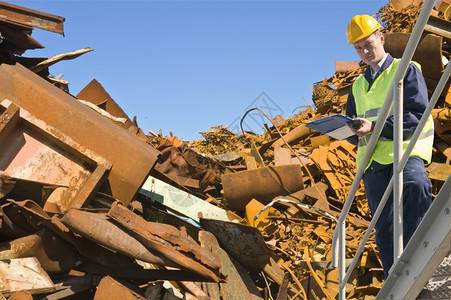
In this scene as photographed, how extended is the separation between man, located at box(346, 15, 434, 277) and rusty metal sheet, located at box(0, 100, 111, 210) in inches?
105

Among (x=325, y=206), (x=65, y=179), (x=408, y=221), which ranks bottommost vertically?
(x=65, y=179)

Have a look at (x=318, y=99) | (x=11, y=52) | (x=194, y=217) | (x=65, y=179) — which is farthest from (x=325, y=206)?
(x=318, y=99)

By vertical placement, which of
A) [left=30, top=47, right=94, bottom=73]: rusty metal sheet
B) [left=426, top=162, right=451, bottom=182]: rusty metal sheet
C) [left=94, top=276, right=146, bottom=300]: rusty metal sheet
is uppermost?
[left=426, top=162, right=451, bottom=182]: rusty metal sheet

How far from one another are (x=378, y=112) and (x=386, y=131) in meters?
0.26

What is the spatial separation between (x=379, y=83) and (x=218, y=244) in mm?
2722

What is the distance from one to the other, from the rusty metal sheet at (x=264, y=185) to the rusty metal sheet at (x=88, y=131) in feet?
6.44

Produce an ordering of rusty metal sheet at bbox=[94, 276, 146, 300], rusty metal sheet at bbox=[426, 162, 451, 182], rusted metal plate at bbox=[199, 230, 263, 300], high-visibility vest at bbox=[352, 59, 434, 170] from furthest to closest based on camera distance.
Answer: rusty metal sheet at bbox=[426, 162, 451, 182], rusted metal plate at bbox=[199, 230, 263, 300], rusty metal sheet at bbox=[94, 276, 146, 300], high-visibility vest at bbox=[352, 59, 434, 170]

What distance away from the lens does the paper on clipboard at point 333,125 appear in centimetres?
324

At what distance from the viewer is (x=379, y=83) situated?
3549 millimetres

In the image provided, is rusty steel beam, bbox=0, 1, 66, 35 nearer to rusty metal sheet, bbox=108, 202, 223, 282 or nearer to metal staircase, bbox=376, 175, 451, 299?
rusty metal sheet, bbox=108, 202, 223, 282

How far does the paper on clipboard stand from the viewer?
324 centimetres

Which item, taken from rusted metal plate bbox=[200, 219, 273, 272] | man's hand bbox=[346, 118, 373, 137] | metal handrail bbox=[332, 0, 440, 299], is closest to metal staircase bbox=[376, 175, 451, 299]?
metal handrail bbox=[332, 0, 440, 299]

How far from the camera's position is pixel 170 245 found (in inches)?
174

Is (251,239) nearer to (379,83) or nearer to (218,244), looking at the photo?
(218,244)
